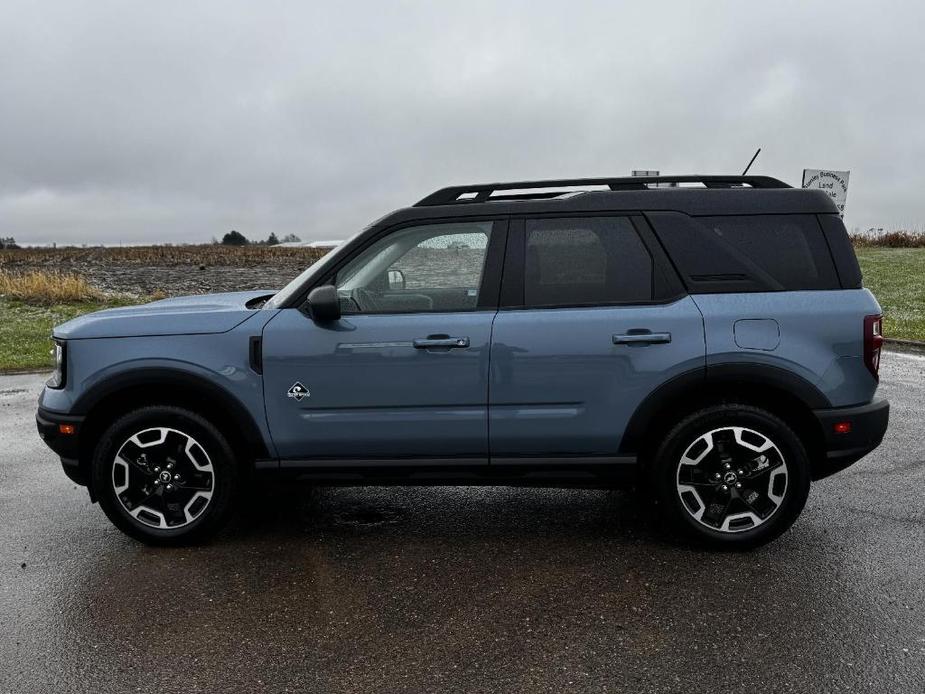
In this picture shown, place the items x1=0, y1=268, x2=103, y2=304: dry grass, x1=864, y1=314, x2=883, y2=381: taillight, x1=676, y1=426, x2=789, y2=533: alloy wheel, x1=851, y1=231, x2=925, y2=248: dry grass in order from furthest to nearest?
x1=851, y1=231, x2=925, y2=248: dry grass < x1=0, y1=268, x2=103, y2=304: dry grass < x1=676, y1=426, x2=789, y2=533: alloy wheel < x1=864, y1=314, x2=883, y2=381: taillight

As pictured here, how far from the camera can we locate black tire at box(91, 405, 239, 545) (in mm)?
4137

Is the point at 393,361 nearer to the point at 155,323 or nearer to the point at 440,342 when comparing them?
the point at 440,342

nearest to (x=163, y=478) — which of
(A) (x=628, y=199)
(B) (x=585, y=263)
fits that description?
(B) (x=585, y=263)

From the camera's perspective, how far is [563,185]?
4.26 m

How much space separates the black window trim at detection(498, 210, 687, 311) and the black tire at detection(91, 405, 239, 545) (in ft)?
5.67

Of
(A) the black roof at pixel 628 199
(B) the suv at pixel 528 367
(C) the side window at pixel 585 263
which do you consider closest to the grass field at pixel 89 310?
(B) the suv at pixel 528 367

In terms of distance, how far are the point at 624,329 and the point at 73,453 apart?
9.88ft

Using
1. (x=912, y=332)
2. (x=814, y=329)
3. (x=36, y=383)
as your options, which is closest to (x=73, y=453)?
(x=814, y=329)

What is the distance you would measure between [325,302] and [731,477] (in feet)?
7.45

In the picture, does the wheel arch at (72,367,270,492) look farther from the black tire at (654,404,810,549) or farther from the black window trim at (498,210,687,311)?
the black tire at (654,404,810,549)

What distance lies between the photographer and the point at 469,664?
301cm

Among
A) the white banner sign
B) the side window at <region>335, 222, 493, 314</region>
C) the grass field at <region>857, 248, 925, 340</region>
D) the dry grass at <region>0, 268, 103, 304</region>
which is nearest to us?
the side window at <region>335, 222, 493, 314</region>

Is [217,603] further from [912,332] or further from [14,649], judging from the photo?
[912,332]

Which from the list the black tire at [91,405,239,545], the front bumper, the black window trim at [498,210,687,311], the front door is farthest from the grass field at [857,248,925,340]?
the front bumper
